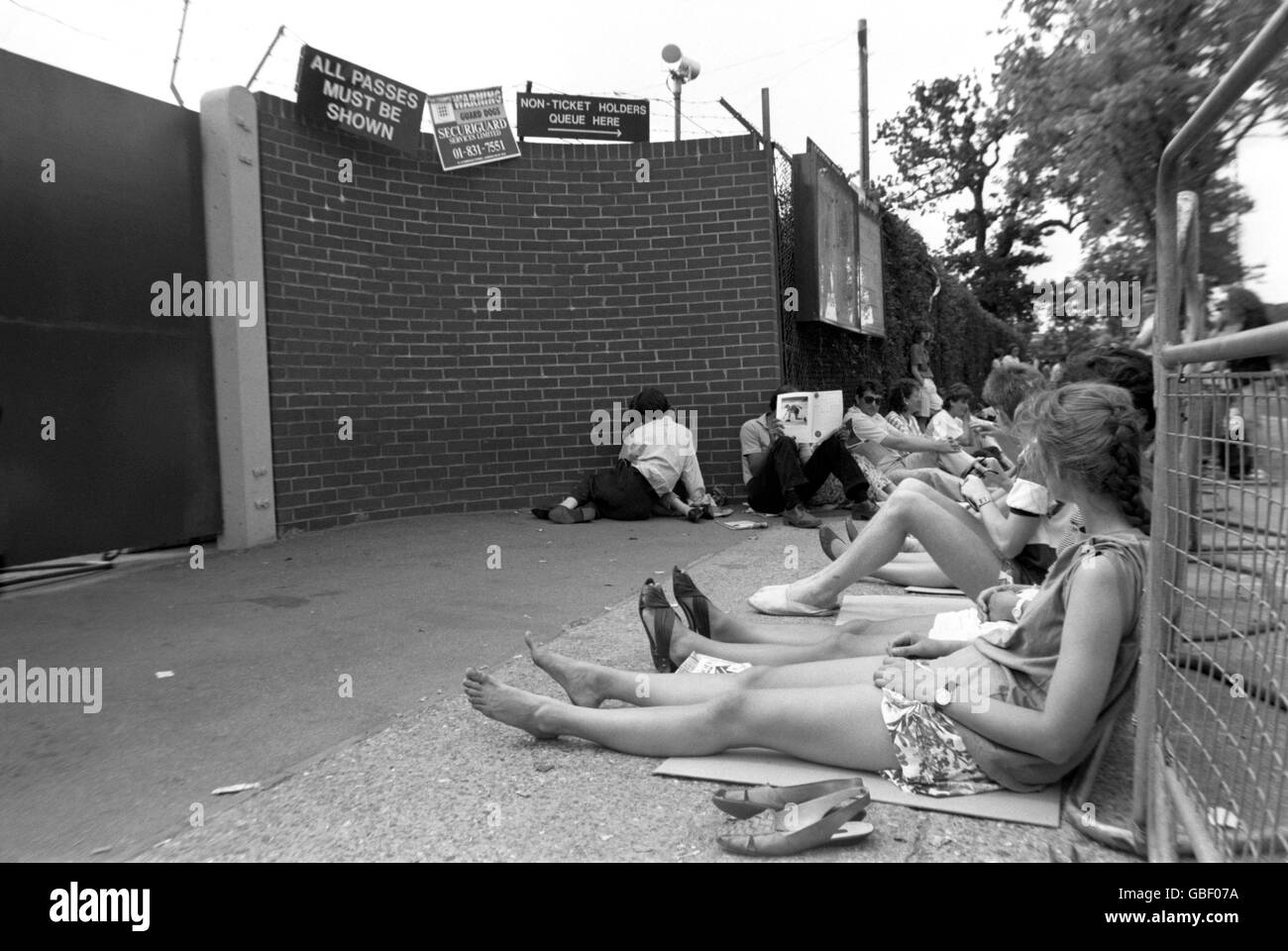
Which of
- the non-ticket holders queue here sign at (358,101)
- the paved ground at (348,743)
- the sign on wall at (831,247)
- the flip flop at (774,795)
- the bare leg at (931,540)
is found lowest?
the paved ground at (348,743)

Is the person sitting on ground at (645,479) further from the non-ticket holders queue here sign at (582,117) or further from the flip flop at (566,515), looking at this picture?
the non-ticket holders queue here sign at (582,117)

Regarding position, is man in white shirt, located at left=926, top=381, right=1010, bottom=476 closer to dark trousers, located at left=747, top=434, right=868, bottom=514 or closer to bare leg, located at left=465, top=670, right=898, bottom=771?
dark trousers, located at left=747, top=434, right=868, bottom=514

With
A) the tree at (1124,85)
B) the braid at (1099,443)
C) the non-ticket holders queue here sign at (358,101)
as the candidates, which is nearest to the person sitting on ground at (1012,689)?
the braid at (1099,443)

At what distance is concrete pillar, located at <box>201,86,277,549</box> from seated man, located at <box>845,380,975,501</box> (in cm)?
492

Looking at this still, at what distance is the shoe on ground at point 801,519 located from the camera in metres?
A: 8.05

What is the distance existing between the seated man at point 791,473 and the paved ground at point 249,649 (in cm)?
102

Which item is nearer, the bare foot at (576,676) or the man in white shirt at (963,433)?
the bare foot at (576,676)

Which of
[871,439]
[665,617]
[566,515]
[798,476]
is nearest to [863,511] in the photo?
[798,476]

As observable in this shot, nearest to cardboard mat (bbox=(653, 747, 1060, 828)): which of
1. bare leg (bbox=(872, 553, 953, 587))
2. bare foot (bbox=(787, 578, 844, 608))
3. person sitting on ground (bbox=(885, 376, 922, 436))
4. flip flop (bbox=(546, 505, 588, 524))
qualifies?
bare foot (bbox=(787, 578, 844, 608))

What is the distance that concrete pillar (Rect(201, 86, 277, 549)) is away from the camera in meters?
6.74

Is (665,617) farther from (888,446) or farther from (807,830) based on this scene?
(888,446)

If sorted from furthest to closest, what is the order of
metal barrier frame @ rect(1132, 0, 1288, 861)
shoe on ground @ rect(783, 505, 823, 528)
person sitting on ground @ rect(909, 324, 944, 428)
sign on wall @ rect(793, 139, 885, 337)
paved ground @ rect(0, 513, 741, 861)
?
1. person sitting on ground @ rect(909, 324, 944, 428)
2. sign on wall @ rect(793, 139, 885, 337)
3. shoe on ground @ rect(783, 505, 823, 528)
4. paved ground @ rect(0, 513, 741, 861)
5. metal barrier frame @ rect(1132, 0, 1288, 861)

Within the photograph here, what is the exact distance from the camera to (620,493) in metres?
8.38
